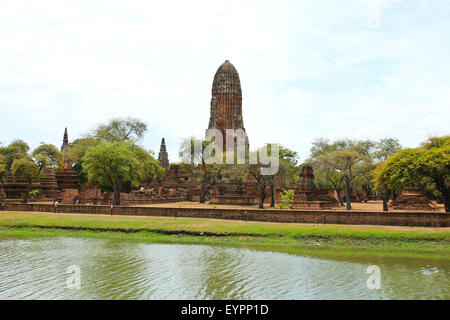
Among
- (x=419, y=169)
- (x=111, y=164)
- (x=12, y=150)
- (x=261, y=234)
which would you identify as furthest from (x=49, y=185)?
(x=419, y=169)

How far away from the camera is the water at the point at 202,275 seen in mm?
10625

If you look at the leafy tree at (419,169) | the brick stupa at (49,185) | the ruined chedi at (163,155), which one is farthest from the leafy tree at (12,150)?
the leafy tree at (419,169)

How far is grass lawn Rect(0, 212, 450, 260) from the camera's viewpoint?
16.8 metres

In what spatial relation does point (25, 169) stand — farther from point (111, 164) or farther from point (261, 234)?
point (261, 234)

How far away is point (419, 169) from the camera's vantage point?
2147cm

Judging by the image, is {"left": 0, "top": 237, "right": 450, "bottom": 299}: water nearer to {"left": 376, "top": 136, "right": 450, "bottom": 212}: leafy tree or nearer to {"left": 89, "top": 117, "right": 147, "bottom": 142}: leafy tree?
{"left": 376, "top": 136, "right": 450, "bottom": 212}: leafy tree

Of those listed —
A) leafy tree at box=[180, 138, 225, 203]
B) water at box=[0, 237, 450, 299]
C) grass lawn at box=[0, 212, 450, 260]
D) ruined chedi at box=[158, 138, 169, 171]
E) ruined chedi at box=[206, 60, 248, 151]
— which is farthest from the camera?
ruined chedi at box=[158, 138, 169, 171]

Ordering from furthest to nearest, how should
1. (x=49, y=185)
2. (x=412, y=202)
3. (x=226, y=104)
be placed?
1. (x=226, y=104)
2. (x=49, y=185)
3. (x=412, y=202)

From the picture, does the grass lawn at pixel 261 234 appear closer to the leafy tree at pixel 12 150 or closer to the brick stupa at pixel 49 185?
the brick stupa at pixel 49 185

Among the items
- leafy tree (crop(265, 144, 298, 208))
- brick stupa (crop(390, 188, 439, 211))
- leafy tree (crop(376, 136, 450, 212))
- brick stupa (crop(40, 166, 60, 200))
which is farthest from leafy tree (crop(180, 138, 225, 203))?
leafy tree (crop(376, 136, 450, 212))

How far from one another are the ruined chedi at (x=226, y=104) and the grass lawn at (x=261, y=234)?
29587mm

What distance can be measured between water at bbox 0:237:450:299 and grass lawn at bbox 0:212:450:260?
5.38 ft

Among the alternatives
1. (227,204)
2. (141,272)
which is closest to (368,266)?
(141,272)

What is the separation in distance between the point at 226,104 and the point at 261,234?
34276 mm
